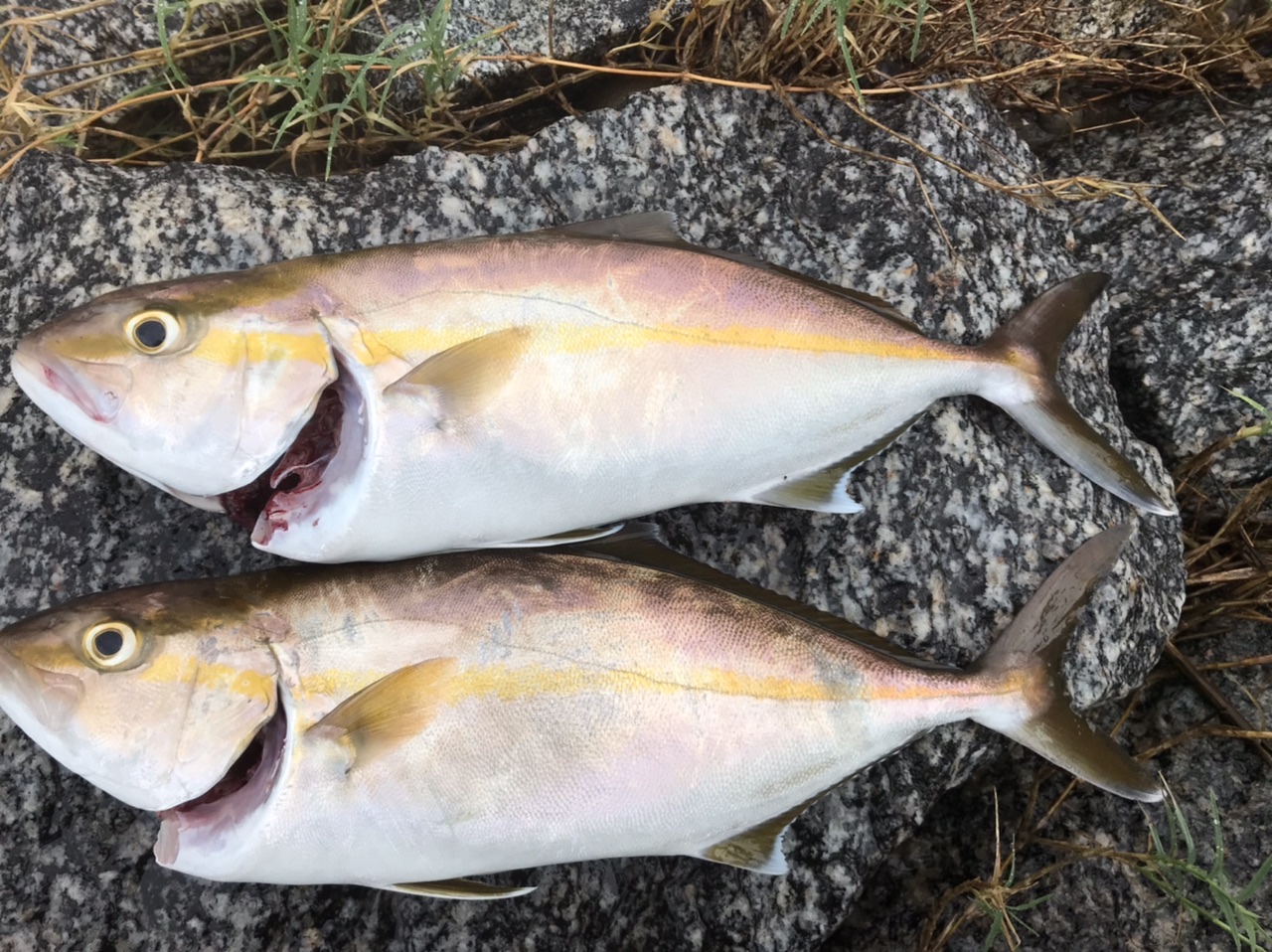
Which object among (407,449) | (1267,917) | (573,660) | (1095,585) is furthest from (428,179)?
(1267,917)

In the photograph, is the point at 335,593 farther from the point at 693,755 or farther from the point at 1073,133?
the point at 1073,133

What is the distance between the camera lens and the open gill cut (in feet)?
5.28

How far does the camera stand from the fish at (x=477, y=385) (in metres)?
1.50

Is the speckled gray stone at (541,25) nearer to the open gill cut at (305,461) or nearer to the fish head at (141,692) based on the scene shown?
→ the open gill cut at (305,461)

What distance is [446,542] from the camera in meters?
1.64

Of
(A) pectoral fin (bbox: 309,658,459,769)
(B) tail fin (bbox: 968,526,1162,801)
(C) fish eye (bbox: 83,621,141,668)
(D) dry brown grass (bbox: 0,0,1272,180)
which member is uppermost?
(D) dry brown grass (bbox: 0,0,1272,180)

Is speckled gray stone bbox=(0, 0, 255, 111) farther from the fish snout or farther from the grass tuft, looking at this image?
the grass tuft

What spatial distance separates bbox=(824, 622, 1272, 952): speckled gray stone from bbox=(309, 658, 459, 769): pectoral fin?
1500 mm

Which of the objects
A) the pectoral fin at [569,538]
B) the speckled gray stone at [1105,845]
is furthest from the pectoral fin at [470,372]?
the speckled gray stone at [1105,845]

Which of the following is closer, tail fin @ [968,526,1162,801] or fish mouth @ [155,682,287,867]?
fish mouth @ [155,682,287,867]

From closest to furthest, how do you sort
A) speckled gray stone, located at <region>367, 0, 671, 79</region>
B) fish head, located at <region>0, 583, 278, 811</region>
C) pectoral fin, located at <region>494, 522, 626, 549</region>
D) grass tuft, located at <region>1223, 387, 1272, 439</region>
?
1. fish head, located at <region>0, 583, 278, 811</region>
2. pectoral fin, located at <region>494, 522, 626, 549</region>
3. grass tuft, located at <region>1223, 387, 1272, 439</region>
4. speckled gray stone, located at <region>367, 0, 671, 79</region>

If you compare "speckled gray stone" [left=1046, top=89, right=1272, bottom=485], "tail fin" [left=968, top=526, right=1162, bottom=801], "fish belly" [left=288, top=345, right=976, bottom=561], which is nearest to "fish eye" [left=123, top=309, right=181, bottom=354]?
"fish belly" [left=288, top=345, right=976, bottom=561]

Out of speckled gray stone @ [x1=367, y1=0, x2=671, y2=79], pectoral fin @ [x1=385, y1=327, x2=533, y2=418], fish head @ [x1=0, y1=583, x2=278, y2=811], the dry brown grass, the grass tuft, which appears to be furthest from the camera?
speckled gray stone @ [x1=367, y1=0, x2=671, y2=79]

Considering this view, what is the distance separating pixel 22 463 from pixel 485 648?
1200 millimetres
